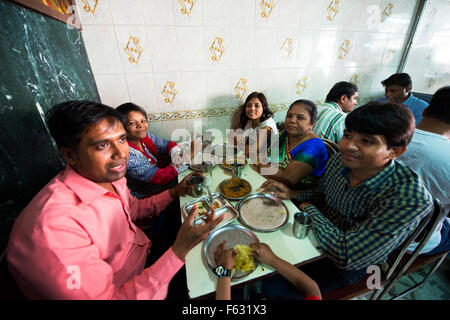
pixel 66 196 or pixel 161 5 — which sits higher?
pixel 161 5

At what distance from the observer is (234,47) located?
2463 millimetres

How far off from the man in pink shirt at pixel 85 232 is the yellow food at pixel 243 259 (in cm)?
20

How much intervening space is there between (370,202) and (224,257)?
964mm

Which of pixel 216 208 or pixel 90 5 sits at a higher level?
pixel 90 5

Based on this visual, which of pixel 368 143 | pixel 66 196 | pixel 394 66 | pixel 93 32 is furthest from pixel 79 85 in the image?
pixel 394 66

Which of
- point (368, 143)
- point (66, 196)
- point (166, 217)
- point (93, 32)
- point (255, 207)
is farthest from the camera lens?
point (93, 32)

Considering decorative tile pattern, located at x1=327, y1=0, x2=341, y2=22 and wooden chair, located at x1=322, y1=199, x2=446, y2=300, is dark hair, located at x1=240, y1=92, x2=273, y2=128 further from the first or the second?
wooden chair, located at x1=322, y1=199, x2=446, y2=300

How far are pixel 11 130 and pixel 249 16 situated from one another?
8.84 ft

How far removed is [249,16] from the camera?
2352 mm

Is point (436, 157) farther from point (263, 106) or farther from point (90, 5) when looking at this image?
point (90, 5)

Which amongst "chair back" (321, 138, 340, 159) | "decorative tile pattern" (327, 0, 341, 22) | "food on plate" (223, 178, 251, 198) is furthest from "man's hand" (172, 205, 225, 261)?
"decorative tile pattern" (327, 0, 341, 22)

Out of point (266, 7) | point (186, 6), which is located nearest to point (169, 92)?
point (186, 6)

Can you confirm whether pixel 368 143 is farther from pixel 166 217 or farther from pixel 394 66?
pixel 394 66

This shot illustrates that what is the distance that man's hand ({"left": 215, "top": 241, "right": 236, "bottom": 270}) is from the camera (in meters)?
0.89
